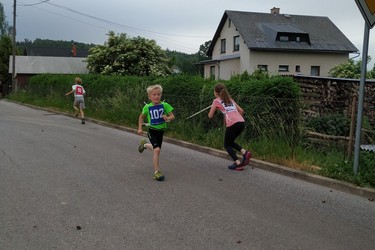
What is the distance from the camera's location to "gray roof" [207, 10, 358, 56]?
133 feet

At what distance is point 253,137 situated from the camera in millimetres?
10078

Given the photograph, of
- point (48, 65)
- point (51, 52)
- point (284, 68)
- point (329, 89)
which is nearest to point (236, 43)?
point (284, 68)

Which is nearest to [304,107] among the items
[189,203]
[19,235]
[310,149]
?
[310,149]

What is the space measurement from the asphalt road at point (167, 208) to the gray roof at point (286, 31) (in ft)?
107

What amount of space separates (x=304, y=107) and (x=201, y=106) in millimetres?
3385

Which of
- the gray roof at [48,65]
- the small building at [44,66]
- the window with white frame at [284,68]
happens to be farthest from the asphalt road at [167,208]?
the gray roof at [48,65]

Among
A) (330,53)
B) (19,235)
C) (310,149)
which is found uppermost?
(330,53)

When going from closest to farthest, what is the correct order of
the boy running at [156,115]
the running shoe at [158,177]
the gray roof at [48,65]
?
the running shoe at [158,177] → the boy running at [156,115] → the gray roof at [48,65]

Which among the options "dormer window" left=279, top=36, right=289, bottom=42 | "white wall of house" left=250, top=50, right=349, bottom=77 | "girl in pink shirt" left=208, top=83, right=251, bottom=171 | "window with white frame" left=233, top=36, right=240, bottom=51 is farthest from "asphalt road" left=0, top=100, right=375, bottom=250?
"window with white frame" left=233, top=36, right=240, bottom=51

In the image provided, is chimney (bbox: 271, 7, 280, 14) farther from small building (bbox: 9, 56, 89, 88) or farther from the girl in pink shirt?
the girl in pink shirt

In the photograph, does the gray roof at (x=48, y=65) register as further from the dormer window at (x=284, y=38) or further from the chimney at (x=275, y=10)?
the dormer window at (x=284, y=38)

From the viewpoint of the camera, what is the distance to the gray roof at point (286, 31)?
4044 cm

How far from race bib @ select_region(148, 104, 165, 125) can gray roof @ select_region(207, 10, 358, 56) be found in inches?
1289

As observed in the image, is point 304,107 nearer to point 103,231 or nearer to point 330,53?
point 103,231
